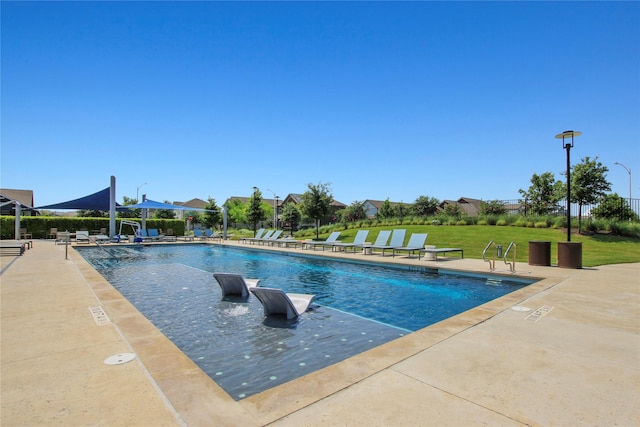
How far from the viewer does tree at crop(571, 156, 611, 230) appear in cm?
1750

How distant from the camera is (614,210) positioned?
878 inches

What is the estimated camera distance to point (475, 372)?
10.2 feet

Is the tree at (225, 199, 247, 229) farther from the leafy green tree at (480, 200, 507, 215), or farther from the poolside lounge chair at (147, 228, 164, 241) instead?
the leafy green tree at (480, 200, 507, 215)

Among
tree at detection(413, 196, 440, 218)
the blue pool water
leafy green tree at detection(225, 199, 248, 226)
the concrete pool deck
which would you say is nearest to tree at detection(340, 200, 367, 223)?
tree at detection(413, 196, 440, 218)

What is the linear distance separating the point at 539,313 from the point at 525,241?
13.2 m

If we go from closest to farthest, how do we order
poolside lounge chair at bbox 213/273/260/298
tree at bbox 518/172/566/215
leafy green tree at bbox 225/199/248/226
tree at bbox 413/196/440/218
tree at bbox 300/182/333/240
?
poolside lounge chair at bbox 213/273/260/298, tree at bbox 300/182/333/240, tree at bbox 518/172/566/215, tree at bbox 413/196/440/218, leafy green tree at bbox 225/199/248/226

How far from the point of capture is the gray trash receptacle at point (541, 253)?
10.7 meters

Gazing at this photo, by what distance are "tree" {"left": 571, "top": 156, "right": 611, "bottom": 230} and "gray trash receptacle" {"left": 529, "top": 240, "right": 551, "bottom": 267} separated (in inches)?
388

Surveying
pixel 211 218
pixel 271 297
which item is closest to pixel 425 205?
pixel 211 218

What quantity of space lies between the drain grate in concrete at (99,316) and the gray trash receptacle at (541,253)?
463 inches

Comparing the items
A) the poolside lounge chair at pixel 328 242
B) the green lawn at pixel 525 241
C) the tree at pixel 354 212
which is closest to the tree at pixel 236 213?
the tree at pixel 354 212

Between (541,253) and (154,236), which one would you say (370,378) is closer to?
(541,253)

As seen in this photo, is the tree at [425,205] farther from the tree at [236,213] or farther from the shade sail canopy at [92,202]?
the shade sail canopy at [92,202]

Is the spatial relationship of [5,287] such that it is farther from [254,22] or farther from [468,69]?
[468,69]
